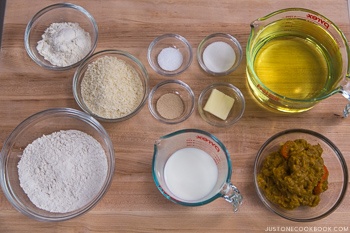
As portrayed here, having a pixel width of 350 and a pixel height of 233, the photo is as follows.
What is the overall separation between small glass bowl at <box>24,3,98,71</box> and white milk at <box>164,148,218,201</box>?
0.50m

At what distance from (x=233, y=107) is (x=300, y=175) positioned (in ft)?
1.17

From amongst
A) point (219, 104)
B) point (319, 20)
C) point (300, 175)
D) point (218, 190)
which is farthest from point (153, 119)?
point (319, 20)

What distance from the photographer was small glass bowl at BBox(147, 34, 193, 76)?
1.64 m

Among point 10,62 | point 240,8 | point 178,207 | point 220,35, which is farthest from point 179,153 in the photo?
point 10,62

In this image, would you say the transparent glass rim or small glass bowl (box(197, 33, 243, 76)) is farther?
small glass bowl (box(197, 33, 243, 76))

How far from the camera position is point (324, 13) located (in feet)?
5.48

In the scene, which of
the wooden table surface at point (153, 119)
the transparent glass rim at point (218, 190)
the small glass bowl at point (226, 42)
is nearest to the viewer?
Result: the transparent glass rim at point (218, 190)

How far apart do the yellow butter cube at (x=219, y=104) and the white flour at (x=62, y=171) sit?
40 cm

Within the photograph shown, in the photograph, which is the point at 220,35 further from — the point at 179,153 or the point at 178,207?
the point at 178,207

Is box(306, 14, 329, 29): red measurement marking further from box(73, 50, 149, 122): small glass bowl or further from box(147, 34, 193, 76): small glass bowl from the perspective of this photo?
box(73, 50, 149, 122): small glass bowl

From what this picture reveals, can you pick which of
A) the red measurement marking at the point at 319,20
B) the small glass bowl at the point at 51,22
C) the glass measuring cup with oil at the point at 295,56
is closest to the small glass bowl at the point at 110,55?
the small glass bowl at the point at 51,22

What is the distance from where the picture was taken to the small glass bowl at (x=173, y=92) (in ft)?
5.22

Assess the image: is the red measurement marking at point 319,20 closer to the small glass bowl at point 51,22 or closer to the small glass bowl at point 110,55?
the small glass bowl at point 110,55

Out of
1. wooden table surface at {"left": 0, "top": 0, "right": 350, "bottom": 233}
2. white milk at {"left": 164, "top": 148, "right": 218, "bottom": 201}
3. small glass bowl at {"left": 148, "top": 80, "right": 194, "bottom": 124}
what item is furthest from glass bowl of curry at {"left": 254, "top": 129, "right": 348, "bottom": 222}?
small glass bowl at {"left": 148, "top": 80, "right": 194, "bottom": 124}
